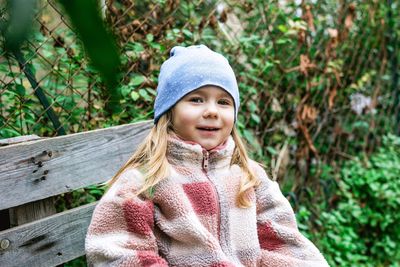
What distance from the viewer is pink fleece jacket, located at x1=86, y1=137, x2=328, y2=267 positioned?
1605mm

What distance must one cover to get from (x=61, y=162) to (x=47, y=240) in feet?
0.83

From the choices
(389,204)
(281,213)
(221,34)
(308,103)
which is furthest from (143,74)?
(389,204)

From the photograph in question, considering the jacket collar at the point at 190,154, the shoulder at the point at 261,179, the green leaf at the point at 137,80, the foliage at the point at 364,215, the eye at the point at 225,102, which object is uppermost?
the eye at the point at 225,102

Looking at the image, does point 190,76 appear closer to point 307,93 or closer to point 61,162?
point 61,162

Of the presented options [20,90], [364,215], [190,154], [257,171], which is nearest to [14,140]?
[20,90]

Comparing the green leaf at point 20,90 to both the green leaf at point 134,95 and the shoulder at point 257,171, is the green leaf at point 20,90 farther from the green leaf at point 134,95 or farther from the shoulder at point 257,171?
the shoulder at point 257,171

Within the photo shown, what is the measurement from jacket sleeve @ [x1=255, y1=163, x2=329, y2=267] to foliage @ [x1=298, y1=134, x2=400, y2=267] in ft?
5.21

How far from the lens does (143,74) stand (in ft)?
8.02

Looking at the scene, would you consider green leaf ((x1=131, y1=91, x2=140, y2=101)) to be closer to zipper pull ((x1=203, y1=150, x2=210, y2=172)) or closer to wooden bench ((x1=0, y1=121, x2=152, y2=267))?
wooden bench ((x1=0, y1=121, x2=152, y2=267))

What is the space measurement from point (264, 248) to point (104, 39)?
1.61 metres

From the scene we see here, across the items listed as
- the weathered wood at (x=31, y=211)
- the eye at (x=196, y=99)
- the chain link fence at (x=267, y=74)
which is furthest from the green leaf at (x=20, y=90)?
the eye at (x=196, y=99)

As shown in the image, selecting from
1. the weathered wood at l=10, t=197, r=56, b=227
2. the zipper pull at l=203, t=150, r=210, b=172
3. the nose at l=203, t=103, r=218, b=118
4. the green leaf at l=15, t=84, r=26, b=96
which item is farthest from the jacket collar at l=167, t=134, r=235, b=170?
the green leaf at l=15, t=84, r=26, b=96

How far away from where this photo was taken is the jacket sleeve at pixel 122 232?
1.57 m

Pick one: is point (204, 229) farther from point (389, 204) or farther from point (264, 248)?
point (389, 204)
